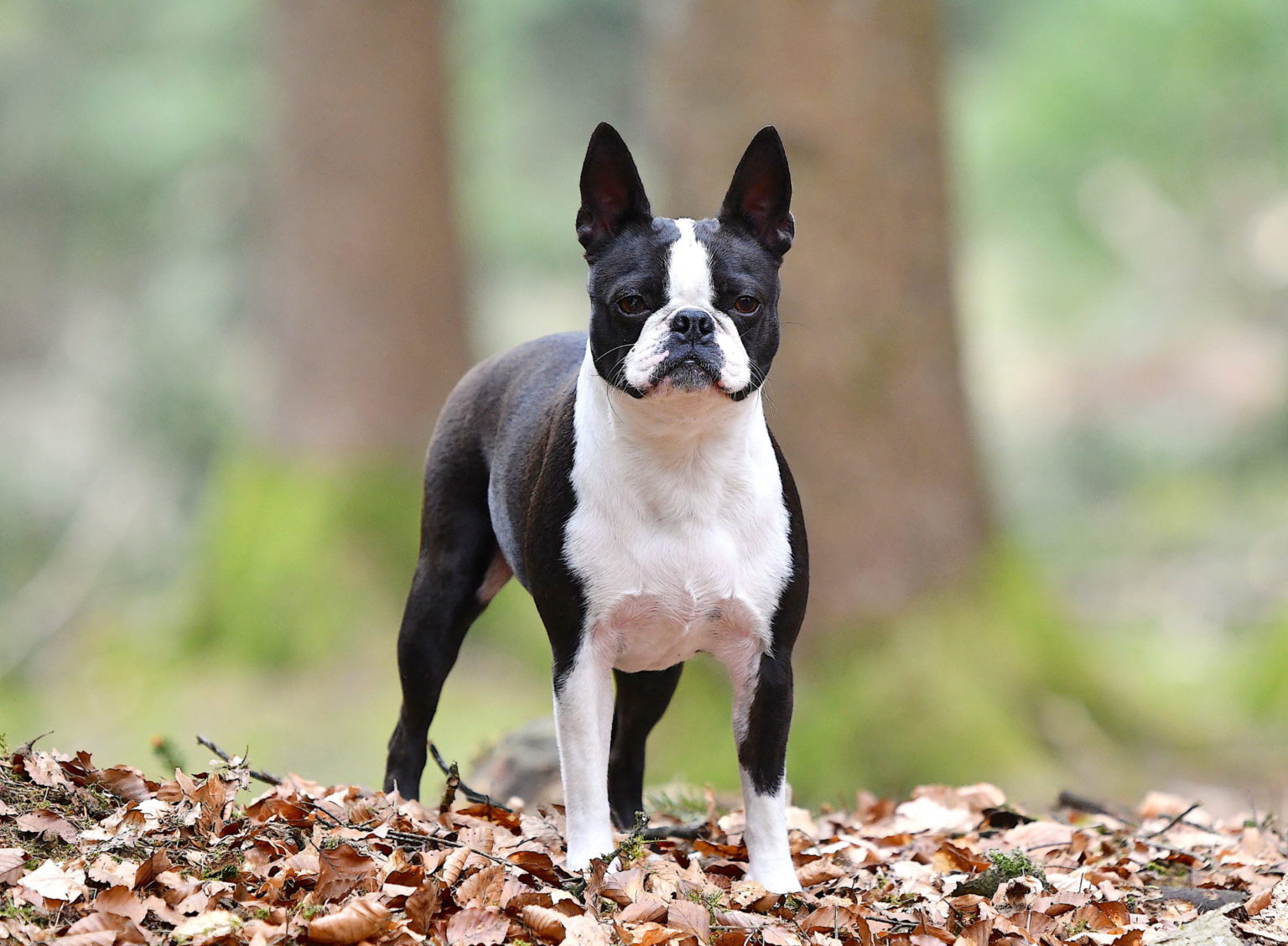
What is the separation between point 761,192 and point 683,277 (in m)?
0.45

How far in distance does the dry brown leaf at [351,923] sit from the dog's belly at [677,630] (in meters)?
1.06

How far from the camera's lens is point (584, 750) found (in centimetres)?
430

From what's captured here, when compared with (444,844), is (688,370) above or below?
above

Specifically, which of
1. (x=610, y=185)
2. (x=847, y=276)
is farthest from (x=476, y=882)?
(x=847, y=276)

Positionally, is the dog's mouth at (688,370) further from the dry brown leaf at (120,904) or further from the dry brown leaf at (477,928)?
the dry brown leaf at (120,904)

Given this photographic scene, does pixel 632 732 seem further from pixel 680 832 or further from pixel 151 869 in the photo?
pixel 151 869

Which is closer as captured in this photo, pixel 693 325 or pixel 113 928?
pixel 113 928

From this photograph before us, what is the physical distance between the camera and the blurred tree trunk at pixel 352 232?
37.4 feet

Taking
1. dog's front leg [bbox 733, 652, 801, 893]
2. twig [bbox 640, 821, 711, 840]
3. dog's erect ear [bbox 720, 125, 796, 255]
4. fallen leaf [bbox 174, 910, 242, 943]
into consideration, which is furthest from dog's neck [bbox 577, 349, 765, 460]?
fallen leaf [bbox 174, 910, 242, 943]

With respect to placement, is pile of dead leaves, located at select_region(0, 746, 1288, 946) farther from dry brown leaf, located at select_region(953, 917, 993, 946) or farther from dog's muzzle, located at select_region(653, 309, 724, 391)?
dog's muzzle, located at select_region(653, 309, 724, 391)

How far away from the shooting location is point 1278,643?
403 inches

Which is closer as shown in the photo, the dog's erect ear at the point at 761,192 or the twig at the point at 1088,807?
the dog's erect ear at the point at 761,192

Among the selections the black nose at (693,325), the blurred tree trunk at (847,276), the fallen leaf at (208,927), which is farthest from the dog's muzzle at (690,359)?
the blurred tree trunk at (847,276)

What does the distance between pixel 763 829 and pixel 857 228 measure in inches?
190
